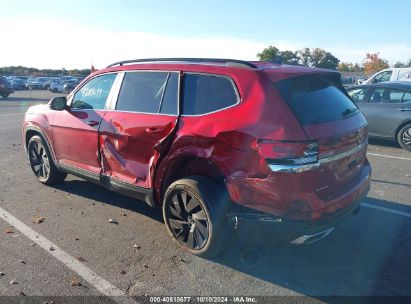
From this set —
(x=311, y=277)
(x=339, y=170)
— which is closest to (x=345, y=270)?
(x=311, y=277)

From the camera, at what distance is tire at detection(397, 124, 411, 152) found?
8.73 metres

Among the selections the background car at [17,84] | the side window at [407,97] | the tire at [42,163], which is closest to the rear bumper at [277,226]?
the tire at [42,163]

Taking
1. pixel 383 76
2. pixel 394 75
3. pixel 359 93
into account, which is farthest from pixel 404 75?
pixel 359 93

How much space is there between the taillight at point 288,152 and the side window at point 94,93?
2432 millimetres

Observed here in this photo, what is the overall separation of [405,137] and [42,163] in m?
7.51

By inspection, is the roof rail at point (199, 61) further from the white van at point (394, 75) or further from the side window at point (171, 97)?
the white van at point (394, 75)

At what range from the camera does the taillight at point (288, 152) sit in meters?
3.11

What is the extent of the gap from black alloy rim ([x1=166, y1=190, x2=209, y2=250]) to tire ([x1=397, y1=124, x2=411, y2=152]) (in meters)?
6.82

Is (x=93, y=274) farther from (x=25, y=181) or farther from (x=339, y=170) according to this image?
(x=25, y=181)

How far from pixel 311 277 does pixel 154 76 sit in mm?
2585

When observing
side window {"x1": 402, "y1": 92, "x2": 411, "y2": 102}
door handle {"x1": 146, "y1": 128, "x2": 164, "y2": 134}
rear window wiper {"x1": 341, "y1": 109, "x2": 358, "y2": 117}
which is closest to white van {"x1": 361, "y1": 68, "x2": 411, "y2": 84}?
side window {"x1": 402, "y1": 92, "x2": 411, "y2": 102}

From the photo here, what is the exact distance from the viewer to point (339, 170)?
3.44 m

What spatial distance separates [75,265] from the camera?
364 centimetres

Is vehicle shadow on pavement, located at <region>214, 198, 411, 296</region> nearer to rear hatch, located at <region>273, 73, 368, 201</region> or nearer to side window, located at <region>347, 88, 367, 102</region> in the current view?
rear hatch, located at <region>273, 73, 368, 201</region>
